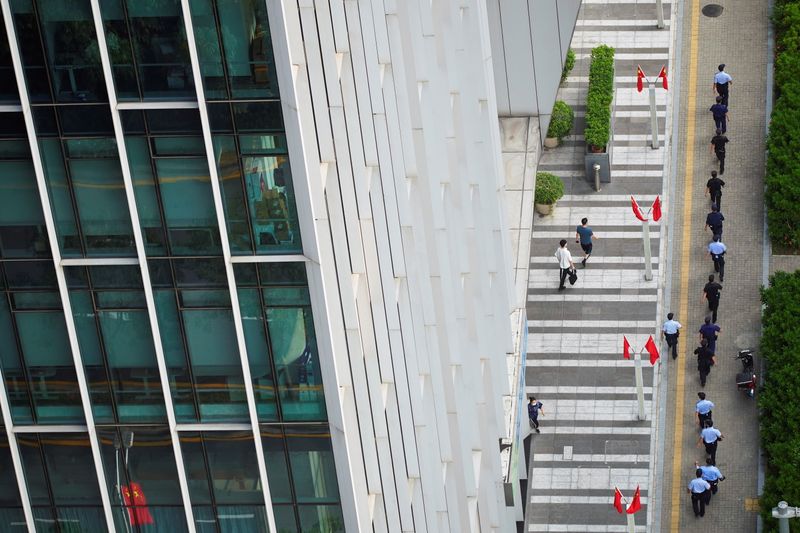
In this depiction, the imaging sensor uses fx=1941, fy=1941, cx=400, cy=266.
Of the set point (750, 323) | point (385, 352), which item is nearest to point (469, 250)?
point (385, 352)

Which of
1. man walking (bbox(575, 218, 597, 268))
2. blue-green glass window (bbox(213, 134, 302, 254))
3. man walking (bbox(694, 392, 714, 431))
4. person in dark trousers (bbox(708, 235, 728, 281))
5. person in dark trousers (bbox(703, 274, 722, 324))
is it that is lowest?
man walking (bbox(694, 392, 714, 431))

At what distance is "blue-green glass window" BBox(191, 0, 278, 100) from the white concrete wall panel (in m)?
0.28

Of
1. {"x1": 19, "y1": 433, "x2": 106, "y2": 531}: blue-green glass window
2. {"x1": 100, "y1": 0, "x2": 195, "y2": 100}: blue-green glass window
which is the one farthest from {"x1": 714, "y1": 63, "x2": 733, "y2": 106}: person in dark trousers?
{"x1": 100, "y1": 0, "x2": 195, "y2": 100}: blue-green glass window

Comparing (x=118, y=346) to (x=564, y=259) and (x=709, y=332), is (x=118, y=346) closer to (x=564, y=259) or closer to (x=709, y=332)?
(x=709, y=332)

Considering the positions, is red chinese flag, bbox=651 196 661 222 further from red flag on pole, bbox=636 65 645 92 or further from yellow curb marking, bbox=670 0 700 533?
red flag on pole, bbox=636 65 645 92

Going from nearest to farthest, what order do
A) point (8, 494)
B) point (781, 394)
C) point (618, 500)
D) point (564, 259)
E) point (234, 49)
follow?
point (234, 49), point (8, 494), point (618, 500), point (781, 394), point (564, 259)

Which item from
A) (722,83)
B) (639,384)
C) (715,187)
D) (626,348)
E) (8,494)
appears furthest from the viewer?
(722,83)

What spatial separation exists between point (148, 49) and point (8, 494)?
7.72 m

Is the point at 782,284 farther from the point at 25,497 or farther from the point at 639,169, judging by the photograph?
the point at 25,497

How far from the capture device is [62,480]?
2984cm

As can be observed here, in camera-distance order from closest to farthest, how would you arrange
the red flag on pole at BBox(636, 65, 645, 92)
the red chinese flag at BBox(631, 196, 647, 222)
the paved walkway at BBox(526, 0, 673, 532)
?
the paved walkway at BBox(526, 0, 673, 532) < the red chinese flag at BBox(631, 196, 647, 222) < the red flag on pole at BBox(636, 65, 645, 92)

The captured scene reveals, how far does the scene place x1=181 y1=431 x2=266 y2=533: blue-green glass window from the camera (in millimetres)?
29266

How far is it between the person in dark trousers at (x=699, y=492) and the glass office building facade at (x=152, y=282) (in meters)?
15.0

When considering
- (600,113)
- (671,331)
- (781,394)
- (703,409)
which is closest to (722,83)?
(600,113)
